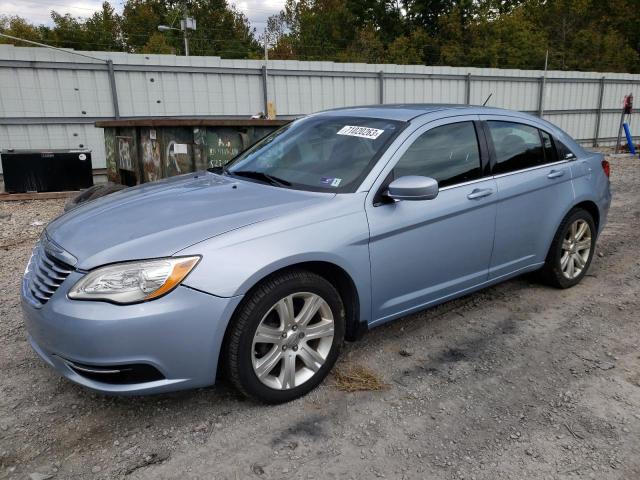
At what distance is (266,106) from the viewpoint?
1266cm

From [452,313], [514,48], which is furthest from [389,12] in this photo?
[452,313]

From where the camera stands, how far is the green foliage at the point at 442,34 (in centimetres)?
3350

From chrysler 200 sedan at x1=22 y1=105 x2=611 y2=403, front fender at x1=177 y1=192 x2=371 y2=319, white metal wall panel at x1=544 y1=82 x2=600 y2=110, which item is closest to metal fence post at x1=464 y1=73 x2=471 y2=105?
white metal wall panel at x1=544 y1=82 x2=600 y2=110

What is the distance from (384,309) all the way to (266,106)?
1026 cm

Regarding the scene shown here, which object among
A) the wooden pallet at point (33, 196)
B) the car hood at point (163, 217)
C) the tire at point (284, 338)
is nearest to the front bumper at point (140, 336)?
the tire at point (284, 338)

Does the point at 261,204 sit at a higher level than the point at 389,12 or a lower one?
lower

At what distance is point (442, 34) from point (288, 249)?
123 feet

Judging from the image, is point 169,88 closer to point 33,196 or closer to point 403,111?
point 33,196

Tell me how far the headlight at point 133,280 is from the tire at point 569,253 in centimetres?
306

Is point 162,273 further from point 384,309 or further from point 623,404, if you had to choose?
point 623,404

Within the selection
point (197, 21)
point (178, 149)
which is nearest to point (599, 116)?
point (178, 149)

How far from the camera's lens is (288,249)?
8.73ft

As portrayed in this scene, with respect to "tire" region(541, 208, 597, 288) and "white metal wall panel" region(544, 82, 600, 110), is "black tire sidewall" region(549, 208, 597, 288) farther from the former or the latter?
"white metal wall panel" region(544, 82, 600, 110)

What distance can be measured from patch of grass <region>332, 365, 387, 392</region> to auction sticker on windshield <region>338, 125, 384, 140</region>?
1420 mm
